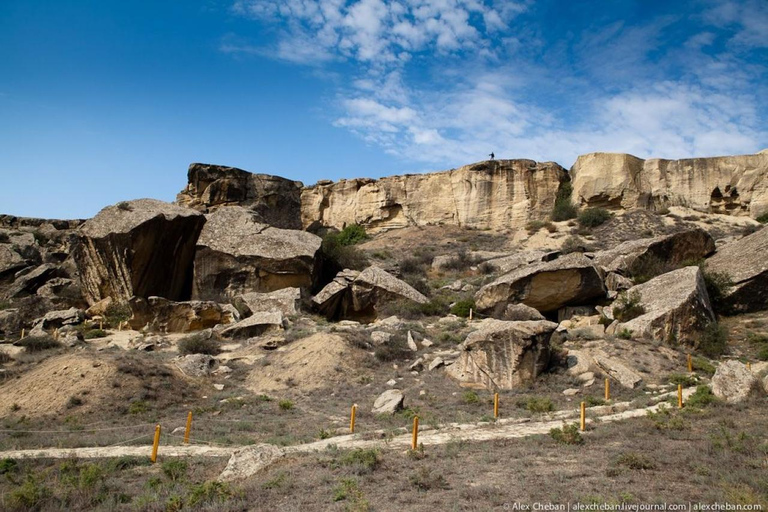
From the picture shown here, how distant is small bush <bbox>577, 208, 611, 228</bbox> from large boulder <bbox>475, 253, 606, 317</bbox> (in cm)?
1865

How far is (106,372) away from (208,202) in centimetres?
2728

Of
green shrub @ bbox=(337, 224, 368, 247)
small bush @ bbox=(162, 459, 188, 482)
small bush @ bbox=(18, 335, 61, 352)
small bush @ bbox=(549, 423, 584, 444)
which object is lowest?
small bush @ bbox=(18, 335, 61, 352)

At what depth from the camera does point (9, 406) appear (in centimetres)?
1246

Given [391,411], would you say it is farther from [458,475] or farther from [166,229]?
[166,229]

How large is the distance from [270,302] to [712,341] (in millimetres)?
16837

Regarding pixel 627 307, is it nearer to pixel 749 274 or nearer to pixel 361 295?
pixel 749 274

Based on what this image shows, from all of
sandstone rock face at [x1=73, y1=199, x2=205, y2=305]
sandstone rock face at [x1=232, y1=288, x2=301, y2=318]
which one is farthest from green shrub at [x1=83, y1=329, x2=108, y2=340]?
sandstone rock face at [x1=232, y1=288, x2=301, y2=318]

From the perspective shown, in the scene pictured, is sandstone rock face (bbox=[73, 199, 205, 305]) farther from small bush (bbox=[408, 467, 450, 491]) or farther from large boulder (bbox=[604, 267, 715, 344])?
small bush (bbox=[408, 467, 450, 491])

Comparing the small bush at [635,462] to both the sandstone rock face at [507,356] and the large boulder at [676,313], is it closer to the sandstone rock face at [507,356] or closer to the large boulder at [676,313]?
the sandstone rock face at [507,356]

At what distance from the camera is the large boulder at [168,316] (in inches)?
853

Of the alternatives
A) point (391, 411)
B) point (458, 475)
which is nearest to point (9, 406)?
point (391, 411)

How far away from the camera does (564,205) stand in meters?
40.8

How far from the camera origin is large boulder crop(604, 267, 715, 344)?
53.8 feet

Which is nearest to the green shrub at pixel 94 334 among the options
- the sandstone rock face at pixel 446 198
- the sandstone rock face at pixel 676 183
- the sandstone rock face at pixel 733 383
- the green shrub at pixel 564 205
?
the sandstone rock face at pixel 733 383
